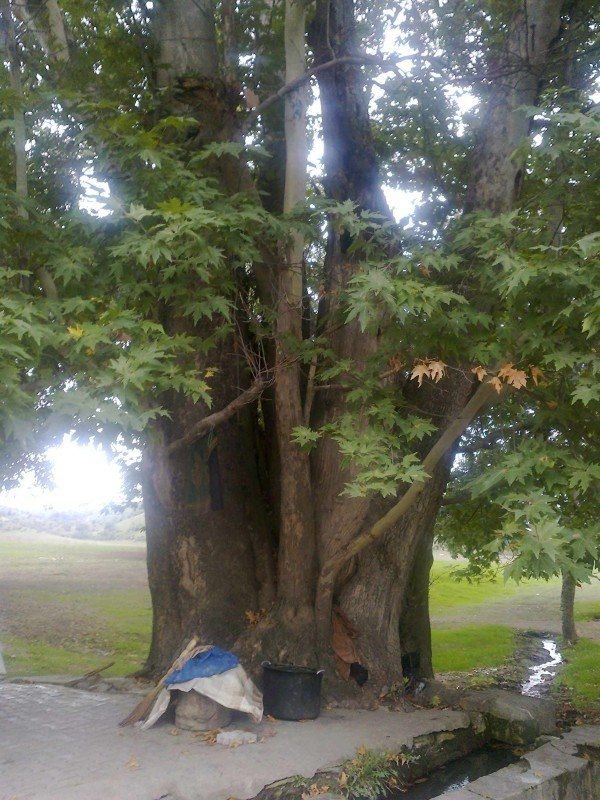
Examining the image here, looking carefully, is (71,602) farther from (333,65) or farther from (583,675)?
(333,65)

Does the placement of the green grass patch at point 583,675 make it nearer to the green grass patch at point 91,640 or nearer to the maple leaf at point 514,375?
the maple leaf at point 514,375

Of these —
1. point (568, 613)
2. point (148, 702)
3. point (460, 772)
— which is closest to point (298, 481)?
point (148, 702)

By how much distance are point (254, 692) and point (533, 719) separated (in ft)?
8.34

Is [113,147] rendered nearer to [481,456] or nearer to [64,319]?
[64,319]

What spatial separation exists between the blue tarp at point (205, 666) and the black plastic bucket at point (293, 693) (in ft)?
1.61

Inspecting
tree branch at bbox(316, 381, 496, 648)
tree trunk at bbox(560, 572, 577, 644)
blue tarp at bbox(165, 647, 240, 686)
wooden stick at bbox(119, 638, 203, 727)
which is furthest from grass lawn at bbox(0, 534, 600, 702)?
blue tarp at bbox(165, 647, 240, 686)

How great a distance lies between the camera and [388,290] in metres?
4.79

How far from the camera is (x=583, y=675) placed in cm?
1080

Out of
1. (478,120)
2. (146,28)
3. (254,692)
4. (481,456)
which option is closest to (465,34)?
(478,120)

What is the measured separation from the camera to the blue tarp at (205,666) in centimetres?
554

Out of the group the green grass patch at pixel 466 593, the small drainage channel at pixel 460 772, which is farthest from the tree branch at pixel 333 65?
the green grass patch at pixel 466 593

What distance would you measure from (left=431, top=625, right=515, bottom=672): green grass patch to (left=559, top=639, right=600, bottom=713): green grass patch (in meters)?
1.18

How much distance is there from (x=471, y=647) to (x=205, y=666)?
9514 mm

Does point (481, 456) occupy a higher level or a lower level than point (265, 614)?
higher
